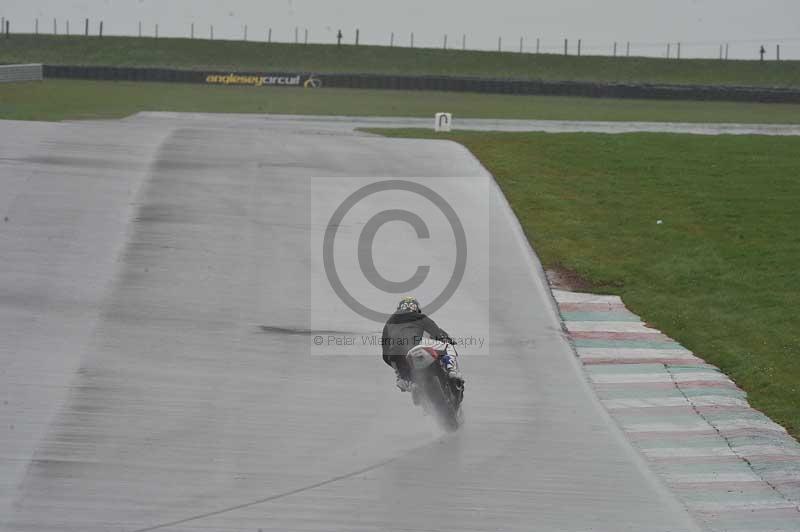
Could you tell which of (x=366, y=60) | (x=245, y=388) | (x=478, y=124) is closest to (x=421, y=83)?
(x=366, y=60)

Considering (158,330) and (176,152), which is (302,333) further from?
(176,152)

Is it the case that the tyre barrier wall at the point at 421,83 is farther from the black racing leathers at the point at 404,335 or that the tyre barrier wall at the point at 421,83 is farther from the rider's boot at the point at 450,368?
the rider's boot at the point at 450,368

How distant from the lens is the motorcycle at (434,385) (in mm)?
13094

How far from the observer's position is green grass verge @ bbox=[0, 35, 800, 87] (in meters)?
67.8

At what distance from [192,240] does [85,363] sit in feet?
20.8

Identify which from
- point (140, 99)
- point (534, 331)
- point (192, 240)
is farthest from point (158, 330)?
point (140, 99)

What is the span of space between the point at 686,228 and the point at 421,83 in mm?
34683

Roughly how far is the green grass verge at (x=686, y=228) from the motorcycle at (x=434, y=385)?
16.0 ft

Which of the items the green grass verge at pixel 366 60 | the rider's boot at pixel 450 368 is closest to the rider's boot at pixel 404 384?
the rider's boot at pixel 450 368

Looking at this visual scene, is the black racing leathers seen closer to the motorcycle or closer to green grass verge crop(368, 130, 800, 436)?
the motorcycle

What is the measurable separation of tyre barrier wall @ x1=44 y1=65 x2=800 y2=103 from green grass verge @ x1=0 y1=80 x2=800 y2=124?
3.20ft

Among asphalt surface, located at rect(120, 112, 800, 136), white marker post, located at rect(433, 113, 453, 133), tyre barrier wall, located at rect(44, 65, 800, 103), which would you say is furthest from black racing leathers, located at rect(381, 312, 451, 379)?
tyre barrier wall, located at rect(44, 65, 800, 103)

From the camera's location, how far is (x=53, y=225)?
21266 mm

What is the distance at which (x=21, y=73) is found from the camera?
2174 inches
